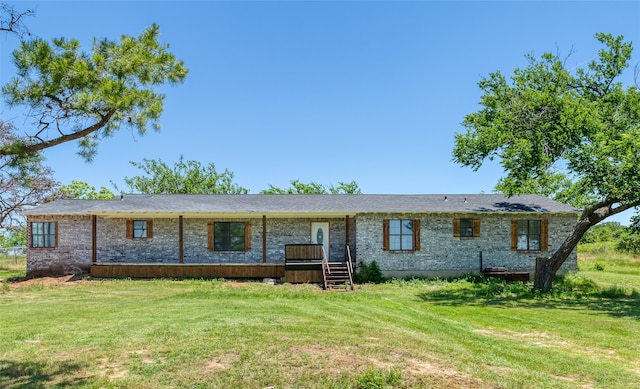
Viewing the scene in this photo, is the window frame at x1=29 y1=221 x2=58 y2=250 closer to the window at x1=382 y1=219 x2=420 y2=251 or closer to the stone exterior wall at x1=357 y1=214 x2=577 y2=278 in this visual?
the stone exterior wall at x1=357 y1=214 x2=577 y2=278

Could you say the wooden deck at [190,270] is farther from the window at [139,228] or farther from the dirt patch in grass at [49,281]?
the window at [139,228]

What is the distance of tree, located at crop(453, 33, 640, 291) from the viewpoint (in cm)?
1443

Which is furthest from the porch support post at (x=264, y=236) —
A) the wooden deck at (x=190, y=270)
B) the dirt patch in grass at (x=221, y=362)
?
the dirt patch in grass at (x=221, y=362)

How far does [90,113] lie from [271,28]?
14.1 meters

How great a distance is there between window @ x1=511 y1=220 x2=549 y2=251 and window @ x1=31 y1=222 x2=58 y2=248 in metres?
20.2

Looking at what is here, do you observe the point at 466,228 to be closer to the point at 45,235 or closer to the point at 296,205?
the point at 296,205

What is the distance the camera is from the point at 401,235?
20312mm

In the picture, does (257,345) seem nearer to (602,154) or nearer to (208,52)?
(602,154)

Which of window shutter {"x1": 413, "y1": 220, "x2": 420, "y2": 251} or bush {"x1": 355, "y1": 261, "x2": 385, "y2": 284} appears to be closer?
bush {"x1": 355, "y1": 261, "x2": 385, "y2": 284}

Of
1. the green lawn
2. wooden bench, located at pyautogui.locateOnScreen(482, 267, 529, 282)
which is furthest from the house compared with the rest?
the green lawn

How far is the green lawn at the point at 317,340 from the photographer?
6.43 m

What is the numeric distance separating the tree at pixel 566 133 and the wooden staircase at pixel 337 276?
20.0 ft

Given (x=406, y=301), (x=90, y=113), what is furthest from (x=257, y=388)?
(x=406, y=301)

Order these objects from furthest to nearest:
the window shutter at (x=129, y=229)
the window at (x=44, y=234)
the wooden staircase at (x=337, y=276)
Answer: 1. the window at (x=44, y=234)
2. the window shutter at (x=129, y=229)
3. the wooden staircase at (x=337, y=276)
